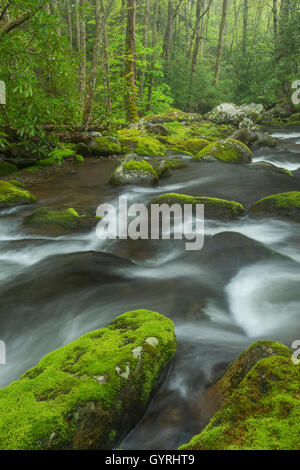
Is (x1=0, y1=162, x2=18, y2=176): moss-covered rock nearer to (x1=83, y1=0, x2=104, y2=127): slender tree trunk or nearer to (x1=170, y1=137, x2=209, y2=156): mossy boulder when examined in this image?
(x1=83, y1=0, x2=104, y2=127): slender tree trunk

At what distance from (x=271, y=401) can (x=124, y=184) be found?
7618mm

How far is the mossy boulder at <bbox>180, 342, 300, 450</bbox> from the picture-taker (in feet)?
4.94

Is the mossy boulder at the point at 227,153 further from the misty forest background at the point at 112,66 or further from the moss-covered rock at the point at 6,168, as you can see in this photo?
the moss-covered rock at the point at 6,168

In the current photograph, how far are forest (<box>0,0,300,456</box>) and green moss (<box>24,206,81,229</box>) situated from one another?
32 mm

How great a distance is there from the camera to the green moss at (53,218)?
628cm

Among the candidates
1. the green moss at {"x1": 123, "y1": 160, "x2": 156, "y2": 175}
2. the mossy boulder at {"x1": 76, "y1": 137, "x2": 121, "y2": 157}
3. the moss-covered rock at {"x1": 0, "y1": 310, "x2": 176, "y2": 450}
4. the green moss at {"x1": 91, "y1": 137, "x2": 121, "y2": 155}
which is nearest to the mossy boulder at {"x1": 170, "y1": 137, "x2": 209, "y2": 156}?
the green moss at {"x1": 91, "y1": 137, "x2": 121, "y2": 155}

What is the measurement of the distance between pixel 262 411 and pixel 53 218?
5.48m

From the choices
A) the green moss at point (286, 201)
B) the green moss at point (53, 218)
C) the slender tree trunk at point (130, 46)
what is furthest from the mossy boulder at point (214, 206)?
the slender tree trunk at point (130, 46)

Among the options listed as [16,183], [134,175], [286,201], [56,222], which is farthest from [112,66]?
[286,201]

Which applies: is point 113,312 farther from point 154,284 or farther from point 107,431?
point 107,431

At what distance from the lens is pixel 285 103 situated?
2436cm

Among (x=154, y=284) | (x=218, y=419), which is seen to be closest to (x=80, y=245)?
(x=154, y=284)

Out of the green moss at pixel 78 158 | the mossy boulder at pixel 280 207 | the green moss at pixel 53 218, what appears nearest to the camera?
the green moss at pixel 53 218

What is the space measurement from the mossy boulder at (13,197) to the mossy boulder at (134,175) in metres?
2.44
